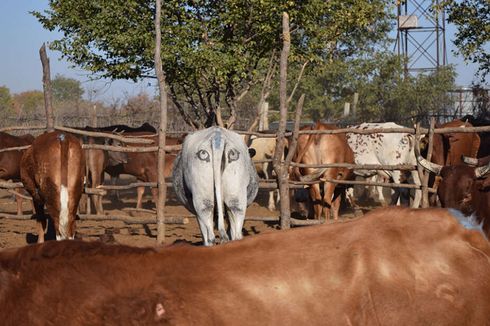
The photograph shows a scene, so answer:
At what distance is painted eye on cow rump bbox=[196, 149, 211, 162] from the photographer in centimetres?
693

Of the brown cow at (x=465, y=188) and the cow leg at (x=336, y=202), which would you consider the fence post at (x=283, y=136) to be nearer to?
the brown cow at (x=465, y=188)

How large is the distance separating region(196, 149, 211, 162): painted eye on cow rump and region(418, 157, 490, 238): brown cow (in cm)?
257

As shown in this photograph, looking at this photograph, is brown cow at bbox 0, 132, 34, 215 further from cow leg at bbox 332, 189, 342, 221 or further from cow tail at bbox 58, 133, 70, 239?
cow tail at bbox 58, 133, 70, 239

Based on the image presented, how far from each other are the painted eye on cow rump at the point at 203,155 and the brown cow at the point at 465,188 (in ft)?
8.42

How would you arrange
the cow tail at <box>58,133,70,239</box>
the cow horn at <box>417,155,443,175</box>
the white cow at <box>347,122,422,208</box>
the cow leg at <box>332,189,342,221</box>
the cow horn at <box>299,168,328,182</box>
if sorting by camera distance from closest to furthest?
the cow tail at <box>58,133,70,239</box> < the cow horn at <box>417,155,443,175</box> < the cow horn at <box>299,168,328,182</box> < the cow leg at <box>332,189,342,221</box> < the white cow at <box>347,122,422,208</box>

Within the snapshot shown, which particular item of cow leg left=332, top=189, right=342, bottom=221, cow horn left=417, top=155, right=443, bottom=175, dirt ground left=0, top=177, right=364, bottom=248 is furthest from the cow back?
cow horn left=417, top=155, right=443, bottom=175

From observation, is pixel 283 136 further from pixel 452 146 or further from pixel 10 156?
pixel 10 156

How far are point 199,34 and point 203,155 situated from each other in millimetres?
7649

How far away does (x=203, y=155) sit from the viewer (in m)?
6.95

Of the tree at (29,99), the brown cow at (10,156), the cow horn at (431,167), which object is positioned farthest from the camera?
the tree at (29,99)

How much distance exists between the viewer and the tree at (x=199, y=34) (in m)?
13.9

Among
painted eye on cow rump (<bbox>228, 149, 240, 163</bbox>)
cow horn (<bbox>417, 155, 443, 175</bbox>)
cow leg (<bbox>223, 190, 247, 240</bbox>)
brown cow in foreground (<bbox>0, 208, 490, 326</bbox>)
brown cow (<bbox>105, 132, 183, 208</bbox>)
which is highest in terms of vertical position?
painted eye on cow rump (<bbox>228, 149, 240, 163</bbox>)

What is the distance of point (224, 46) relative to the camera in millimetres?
14422

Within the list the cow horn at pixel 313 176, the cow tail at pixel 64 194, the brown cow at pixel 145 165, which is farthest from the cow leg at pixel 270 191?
the cow tail at pixel 64 194
